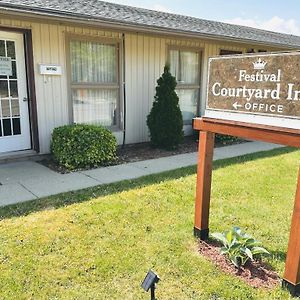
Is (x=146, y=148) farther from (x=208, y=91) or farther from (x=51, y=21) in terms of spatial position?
(x=208, y=91)

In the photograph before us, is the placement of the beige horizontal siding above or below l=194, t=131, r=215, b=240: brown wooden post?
above

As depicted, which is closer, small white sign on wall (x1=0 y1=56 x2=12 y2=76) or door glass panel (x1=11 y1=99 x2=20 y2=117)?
small white sign on wall (x1=0 y1=56 x2=12 y2=76)

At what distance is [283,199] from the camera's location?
4.29m

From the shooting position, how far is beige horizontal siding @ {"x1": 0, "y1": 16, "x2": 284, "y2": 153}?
579 centimetres

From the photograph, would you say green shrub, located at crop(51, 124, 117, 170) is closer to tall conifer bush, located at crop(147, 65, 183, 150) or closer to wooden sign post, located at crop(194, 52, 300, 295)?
tall conifer bush, located at crop(147, 65, 183, 150)

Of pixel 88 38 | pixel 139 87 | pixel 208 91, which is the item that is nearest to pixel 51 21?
pixel 88 38

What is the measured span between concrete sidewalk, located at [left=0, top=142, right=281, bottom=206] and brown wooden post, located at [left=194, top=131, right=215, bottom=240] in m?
2.07

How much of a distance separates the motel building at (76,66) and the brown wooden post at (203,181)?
11.4 feet

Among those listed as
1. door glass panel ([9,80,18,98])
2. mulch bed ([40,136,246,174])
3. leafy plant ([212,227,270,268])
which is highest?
door glass panel ([9,80,18,98])

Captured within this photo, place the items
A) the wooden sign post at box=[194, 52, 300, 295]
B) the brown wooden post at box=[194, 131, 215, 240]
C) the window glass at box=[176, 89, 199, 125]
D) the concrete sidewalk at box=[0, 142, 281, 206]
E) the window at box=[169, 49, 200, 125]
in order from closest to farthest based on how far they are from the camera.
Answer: the wooden sign post at box=[194, 52, 300, 295], the brown wooden post at box=[194, 131, 215, 240], the concrete sidewalk at box=[0, 142, 281, 206], the window at box=[169, 49, 200, 125], the window glass at box=[176, 89, 199, 125]

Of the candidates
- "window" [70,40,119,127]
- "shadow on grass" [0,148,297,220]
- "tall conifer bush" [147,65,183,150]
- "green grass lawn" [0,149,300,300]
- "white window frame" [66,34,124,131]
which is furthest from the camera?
"tall conifer bush" [147,65,183,150]

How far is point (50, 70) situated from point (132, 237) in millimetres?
3922

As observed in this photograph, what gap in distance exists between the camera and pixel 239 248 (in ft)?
8.96

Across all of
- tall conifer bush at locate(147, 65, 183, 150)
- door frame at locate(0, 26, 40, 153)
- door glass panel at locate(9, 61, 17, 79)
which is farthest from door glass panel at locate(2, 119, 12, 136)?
tall conifer bush at locate(147, 65, 183, 150)
